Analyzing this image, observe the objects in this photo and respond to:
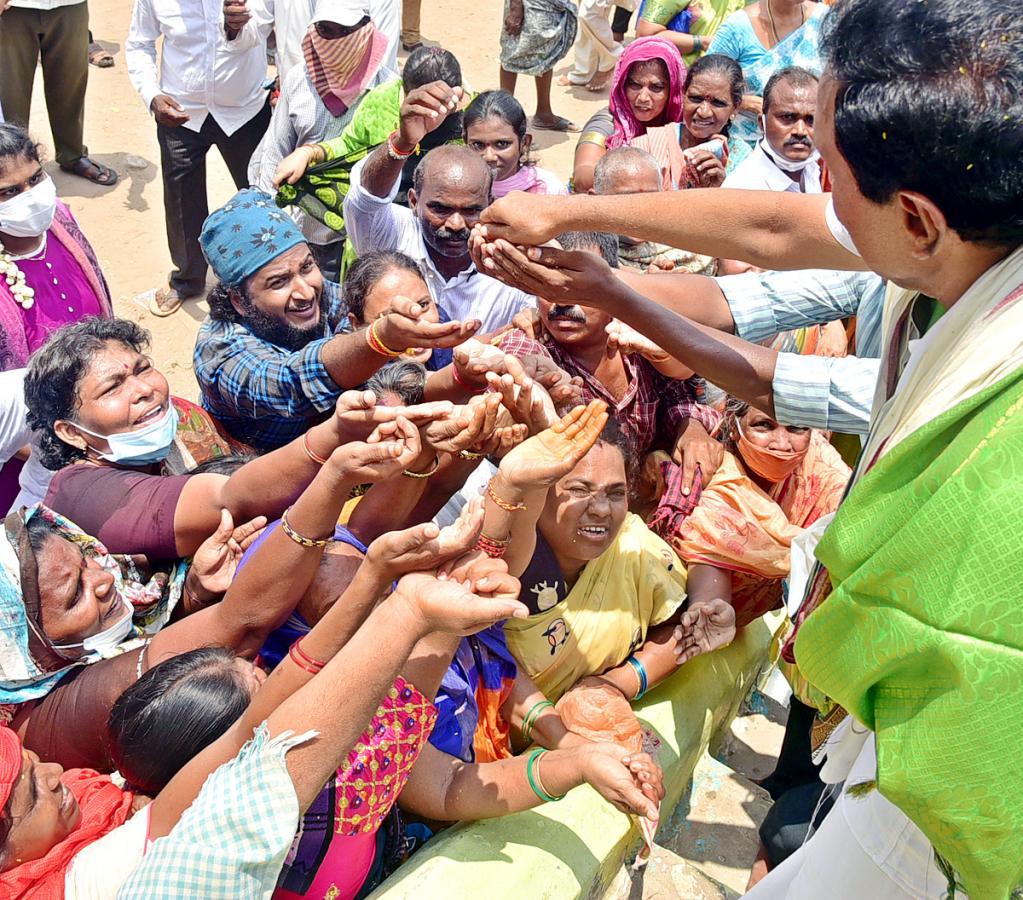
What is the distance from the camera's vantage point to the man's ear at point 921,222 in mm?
1458

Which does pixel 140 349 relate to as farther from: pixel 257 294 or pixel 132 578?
pixel 132 578

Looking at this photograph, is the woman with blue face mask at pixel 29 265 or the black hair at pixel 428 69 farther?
the black hair at pixel 428 69

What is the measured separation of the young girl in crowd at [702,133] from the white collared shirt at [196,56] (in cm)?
253

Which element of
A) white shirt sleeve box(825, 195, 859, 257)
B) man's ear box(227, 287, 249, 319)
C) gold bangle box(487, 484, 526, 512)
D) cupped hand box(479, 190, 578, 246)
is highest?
white shirt sleeve box(825, 195, 859, 257)

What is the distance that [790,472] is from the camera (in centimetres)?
346

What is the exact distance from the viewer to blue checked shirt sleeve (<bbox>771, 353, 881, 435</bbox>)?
2510 millimetres

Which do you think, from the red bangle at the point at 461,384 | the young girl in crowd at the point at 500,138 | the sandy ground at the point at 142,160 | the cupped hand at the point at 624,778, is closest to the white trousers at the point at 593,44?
the sandy ground at the point at 142,160

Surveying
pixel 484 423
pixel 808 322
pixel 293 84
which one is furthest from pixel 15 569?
pixel 293 84

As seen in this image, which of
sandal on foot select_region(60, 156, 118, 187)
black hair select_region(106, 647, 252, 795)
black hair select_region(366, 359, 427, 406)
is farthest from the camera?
sandal on foot select_region(60, 156, 118, 187)

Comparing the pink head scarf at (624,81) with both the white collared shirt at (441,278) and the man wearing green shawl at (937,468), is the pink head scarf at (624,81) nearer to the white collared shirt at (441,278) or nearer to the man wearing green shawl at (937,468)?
the white collared shirt at (441,278)

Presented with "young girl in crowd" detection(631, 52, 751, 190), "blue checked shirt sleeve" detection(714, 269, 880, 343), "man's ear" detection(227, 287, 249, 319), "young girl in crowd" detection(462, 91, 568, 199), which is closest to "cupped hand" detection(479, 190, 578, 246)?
"blue checked shirt sleeve" detection(714, 269, 880, 343)

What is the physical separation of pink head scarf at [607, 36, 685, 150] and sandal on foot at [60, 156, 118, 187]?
429 centimetres

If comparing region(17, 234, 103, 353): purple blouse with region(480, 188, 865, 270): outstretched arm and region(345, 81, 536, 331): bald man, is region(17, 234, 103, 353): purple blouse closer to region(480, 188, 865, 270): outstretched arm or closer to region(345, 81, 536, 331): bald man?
region(345, 81, 536, 331): bald man

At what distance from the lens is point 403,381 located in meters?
3.13
